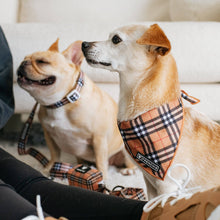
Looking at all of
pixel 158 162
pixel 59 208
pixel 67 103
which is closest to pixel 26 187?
pixel 59 208

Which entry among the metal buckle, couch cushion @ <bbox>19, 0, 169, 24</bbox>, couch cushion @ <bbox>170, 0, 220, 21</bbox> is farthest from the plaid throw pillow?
couch cushion @ <bbox>19, 0, 169, 24</bbox>

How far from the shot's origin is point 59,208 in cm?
66

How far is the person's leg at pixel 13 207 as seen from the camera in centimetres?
50

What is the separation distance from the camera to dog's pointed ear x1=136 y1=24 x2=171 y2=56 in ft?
2.55

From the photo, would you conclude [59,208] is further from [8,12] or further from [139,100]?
[8,12]

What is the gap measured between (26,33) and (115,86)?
506 mm

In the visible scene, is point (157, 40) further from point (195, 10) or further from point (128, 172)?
point (195, 10)

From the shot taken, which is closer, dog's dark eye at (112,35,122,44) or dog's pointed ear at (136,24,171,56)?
dog's pointed ear at (136,24,171,56)

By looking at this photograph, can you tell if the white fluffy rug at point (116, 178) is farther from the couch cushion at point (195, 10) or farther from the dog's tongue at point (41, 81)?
the couch cushion at point (195, 10)

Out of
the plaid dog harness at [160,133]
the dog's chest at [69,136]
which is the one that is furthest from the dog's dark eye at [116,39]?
the dog's chest at [69,136]

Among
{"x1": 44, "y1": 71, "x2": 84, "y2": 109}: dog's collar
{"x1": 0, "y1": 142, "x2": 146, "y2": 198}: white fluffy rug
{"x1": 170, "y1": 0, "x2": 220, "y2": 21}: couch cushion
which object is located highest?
{"x1": 170, "y1": 0, "x2": 220, "y2": 21}: couch cushion

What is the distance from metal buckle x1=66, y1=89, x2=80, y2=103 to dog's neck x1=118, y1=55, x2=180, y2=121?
1.44 feet

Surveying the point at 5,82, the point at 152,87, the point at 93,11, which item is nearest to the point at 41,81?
the point at 5,82

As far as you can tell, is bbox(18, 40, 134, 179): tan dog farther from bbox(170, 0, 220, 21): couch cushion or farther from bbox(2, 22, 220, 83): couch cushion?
bbox(170, 0, 220, 21): couch cushion
